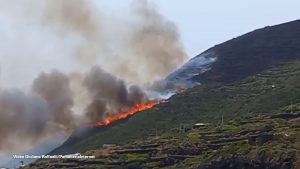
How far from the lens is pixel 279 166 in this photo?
652ft

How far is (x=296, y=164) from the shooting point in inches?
7564

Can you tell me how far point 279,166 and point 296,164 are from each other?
24.9ft
